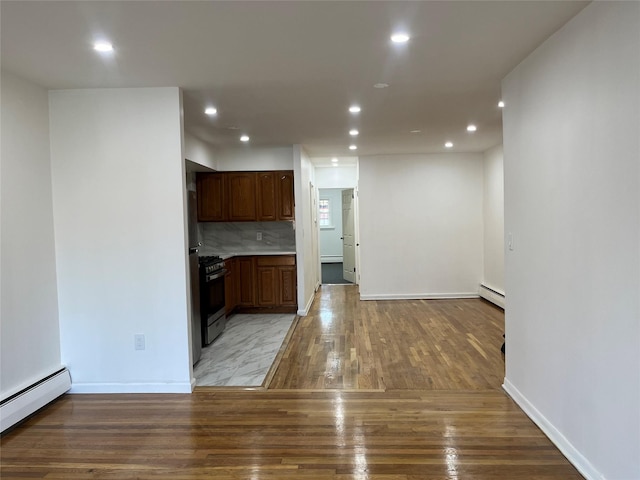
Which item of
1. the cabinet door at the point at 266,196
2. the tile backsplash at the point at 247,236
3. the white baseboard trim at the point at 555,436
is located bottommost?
the white baseboard trim at the point at 555,436

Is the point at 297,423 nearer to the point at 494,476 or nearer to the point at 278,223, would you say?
the point at 494,476

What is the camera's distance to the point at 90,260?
3.36m

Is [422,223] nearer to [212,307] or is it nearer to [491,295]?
[491,295]

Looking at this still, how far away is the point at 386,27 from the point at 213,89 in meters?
1.58

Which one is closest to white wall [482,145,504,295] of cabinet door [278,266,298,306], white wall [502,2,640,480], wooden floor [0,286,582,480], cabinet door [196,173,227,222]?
wooden floor [0,286,582,480]

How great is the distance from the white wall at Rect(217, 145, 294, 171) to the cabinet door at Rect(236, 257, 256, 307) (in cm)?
139

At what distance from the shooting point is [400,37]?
2.40m

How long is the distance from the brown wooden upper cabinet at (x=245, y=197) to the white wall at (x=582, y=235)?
12.6ft

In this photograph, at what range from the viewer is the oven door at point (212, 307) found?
462cm

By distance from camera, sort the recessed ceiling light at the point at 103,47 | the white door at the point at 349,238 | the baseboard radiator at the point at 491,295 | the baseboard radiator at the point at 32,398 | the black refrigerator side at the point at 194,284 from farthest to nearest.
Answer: the white door at the point at 349,238
the baseboard radiator at the point at 491,295
the black refrigerator side at the point at 194,284
the baseboard radiator at the point at 32,398
the recessed ceiling light at the point at 103,47

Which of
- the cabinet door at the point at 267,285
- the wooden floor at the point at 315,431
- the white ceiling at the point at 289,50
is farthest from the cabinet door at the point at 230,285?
the white ceiling at the point at 289,50

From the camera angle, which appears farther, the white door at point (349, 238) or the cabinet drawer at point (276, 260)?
the white door at point (349, 238)

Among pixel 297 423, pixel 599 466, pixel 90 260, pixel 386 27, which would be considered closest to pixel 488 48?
pixel 386 27

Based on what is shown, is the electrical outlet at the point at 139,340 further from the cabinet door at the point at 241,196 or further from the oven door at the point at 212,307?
the cabinet door at the point at 241,196
